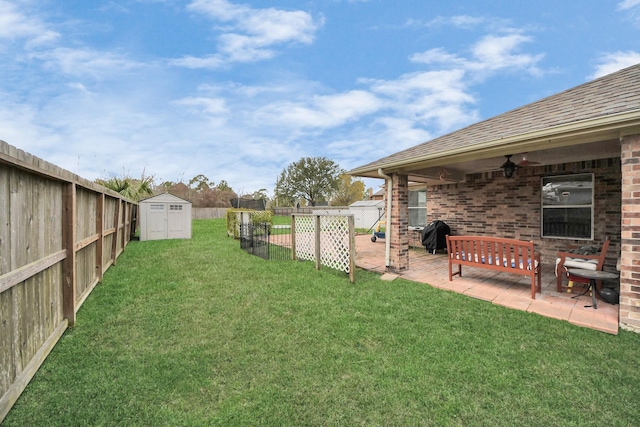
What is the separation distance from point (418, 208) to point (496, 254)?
4978 millimetres

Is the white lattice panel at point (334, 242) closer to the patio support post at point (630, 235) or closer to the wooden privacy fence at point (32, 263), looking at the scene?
the patio support post at point (630, 235)

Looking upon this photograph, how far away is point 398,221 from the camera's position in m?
5.67

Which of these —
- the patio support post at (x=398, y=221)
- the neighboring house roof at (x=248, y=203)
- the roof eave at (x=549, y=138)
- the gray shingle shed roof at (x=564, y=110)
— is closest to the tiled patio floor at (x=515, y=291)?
the patio support post at (x=398, y=221)

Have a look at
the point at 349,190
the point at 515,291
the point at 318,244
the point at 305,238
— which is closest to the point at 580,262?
the point at 515,291

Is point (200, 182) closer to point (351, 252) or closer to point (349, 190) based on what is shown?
point (349, 190)

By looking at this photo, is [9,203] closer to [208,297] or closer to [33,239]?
[33,239]

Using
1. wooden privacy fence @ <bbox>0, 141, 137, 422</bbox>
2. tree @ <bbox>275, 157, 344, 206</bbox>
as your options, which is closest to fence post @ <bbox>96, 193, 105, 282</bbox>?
wooden privacy fence @ <bbox>0, 141, 137, 422</bbox>

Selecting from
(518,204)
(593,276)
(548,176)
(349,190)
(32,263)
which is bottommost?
(593,276)

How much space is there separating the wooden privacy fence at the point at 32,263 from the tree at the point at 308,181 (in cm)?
4181

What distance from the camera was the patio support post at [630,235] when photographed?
3111 mm

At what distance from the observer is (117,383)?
2.23m

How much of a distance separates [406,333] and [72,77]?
1230 centimetres

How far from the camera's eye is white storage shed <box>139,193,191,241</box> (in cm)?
1144

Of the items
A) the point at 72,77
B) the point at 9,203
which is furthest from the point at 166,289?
the point at 72,77
